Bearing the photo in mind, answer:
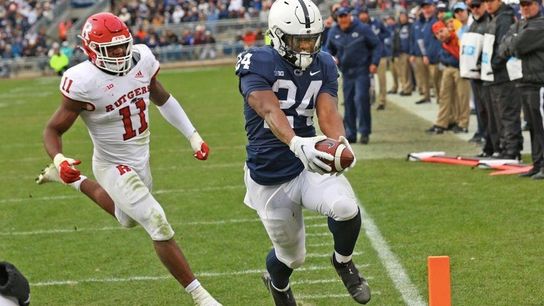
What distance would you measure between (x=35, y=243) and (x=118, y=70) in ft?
8.26

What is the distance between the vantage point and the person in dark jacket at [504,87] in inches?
425

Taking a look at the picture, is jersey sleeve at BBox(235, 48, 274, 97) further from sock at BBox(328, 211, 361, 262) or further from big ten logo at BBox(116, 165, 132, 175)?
big ten logo at BBox(116, 165, 132, 175)

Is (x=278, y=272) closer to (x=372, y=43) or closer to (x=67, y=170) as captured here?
(x=67, y=170)

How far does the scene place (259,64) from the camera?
5449 mm

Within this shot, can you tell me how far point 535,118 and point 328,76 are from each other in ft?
16.1

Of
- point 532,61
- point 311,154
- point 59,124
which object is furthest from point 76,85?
point 532,61

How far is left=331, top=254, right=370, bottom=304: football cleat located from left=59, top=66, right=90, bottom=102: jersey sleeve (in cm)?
183

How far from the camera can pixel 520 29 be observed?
32.3 ft

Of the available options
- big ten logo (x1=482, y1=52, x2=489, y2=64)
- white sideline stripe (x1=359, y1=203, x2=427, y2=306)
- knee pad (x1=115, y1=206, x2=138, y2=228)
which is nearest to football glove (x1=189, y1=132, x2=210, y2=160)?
knee pad (x1=115, y1=206, x2=138, y2=228)

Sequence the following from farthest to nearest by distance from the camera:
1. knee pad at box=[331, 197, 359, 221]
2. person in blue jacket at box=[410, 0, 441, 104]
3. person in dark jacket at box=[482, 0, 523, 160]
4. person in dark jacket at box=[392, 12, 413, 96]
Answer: person in dark jacket at box=[392, 12, 413, 96] < person in blue jacket at box=[410, 0, 441, 104] < person in dark jacket at box=[482, 0, 523, 160] < knee pad at box=[331, 197, 359, 221]

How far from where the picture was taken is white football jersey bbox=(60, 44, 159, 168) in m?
6.34

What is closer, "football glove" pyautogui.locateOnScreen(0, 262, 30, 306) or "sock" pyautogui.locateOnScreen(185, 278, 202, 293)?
"football glove" pyautogui.locateOnScreen(0, 262, 30, 306)

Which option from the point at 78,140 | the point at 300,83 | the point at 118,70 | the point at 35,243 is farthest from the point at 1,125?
the point at 300,83

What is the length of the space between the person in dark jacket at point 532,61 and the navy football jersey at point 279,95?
4.45 m
